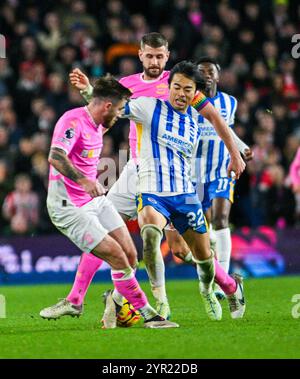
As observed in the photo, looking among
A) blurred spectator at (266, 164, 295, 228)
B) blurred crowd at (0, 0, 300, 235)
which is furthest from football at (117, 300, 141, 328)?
blurred spectator at (266, 164, 295, 228)

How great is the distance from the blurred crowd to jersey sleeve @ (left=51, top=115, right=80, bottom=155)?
730 cm

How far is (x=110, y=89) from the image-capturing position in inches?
356

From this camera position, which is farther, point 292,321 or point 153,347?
point 292,321

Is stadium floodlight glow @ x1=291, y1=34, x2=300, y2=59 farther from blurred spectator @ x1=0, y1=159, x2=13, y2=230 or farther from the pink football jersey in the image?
blurred spectator @ x1=0, y1=159, x2=13, y2=230

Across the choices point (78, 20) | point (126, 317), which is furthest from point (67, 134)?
point (78, 20)

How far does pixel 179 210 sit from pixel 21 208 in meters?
7.47

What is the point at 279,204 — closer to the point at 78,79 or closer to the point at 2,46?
the point at 2,46

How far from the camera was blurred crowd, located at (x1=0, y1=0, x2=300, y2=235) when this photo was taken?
16.7m

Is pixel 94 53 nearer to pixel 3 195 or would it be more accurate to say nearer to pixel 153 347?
pixel 3 195

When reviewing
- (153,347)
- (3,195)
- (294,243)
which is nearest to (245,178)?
(294,243)

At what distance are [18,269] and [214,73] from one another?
20.0 ft

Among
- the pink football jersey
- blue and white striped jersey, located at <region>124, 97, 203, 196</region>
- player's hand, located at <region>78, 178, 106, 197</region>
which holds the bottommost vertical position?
the pink football jersey

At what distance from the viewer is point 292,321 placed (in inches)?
371

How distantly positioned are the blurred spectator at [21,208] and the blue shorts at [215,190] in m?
5.28
